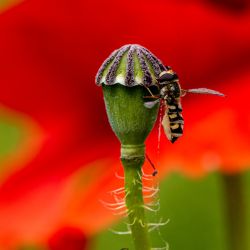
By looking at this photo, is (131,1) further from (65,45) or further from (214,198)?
(214,198)

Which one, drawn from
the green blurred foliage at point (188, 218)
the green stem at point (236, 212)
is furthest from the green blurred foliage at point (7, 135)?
the green stem at point (236, 212)

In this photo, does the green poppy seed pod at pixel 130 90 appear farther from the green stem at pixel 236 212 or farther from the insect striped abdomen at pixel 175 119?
the green stem at pixel 236 212

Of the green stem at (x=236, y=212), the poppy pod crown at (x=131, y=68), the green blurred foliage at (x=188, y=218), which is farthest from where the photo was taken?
the green blurred foliage at (x=188, y=218)

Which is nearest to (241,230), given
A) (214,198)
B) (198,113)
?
(198,113)

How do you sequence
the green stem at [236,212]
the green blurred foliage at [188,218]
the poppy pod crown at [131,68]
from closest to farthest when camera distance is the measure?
the poppy pod crown at [131,68] < the green stem at [236,212] < the green blurred foliage at [188,218]

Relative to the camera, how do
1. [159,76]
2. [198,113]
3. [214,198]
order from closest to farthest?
[159,76]
[198,113]
[214,198]

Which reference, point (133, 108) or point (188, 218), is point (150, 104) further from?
point (188, 218)

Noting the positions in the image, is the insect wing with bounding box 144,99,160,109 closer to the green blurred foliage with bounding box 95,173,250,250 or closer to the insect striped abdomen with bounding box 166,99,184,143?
the insect striped abdomen with bounding box 166,99,184,143

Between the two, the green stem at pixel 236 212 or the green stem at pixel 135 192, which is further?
the green stem at pixel 236 212
